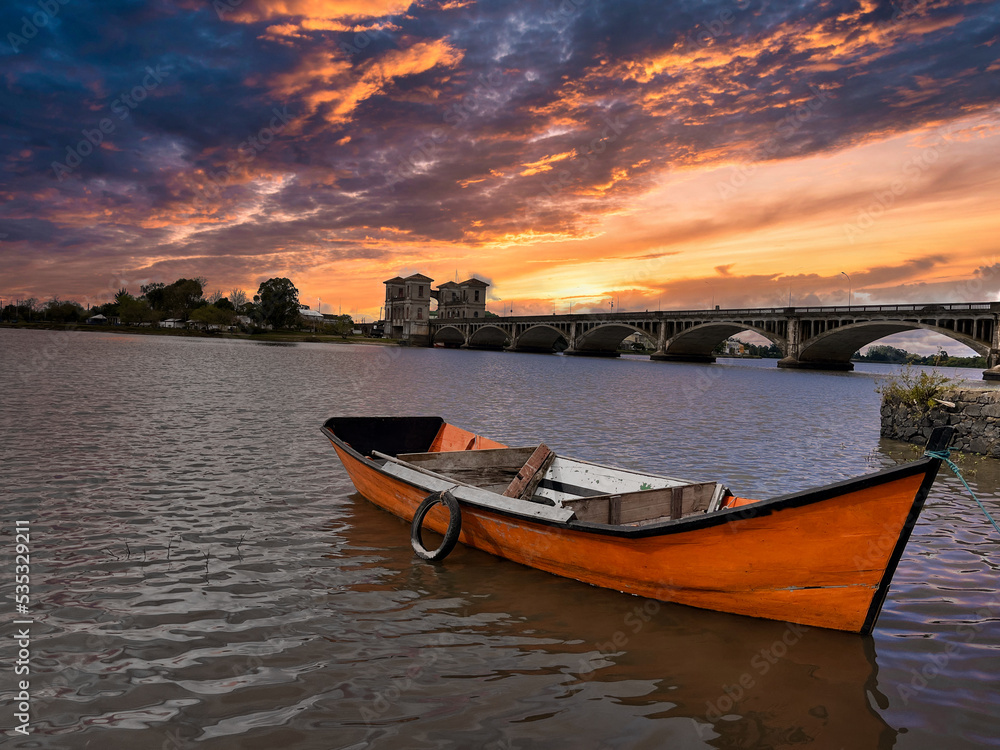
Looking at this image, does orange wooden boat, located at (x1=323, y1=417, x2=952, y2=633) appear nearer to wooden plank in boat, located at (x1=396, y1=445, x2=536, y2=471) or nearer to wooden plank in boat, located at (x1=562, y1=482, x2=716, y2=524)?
wooden plank in boat, located at (x1=562, y1=482, x2=716, y2=524)

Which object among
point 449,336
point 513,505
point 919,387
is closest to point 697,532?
point 513,505

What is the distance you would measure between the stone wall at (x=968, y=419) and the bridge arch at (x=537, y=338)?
320 ft

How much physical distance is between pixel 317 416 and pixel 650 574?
1757cm

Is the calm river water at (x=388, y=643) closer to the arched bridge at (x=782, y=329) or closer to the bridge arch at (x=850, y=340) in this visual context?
the arched bridge at (x=782, y=329)

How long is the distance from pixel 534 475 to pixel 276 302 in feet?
498

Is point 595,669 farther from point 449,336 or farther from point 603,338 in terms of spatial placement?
point 449,336

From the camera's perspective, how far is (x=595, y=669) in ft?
17.9

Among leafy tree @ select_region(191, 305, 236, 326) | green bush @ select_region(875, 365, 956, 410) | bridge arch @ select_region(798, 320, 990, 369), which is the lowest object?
green bush @ select_region(875, 365, 956, 410)

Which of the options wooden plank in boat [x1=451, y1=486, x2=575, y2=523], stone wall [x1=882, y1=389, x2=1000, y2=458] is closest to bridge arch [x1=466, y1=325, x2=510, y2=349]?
stone wall [x1=882, y1=389, x2=1000, y2=458]

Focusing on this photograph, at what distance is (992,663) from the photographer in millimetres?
5676

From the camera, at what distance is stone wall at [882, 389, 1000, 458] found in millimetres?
17172

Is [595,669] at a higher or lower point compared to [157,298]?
lower

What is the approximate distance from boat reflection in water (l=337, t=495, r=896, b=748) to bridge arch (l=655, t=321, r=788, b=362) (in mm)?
82416

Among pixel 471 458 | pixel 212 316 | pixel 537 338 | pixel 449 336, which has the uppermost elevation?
pixel 212 316
